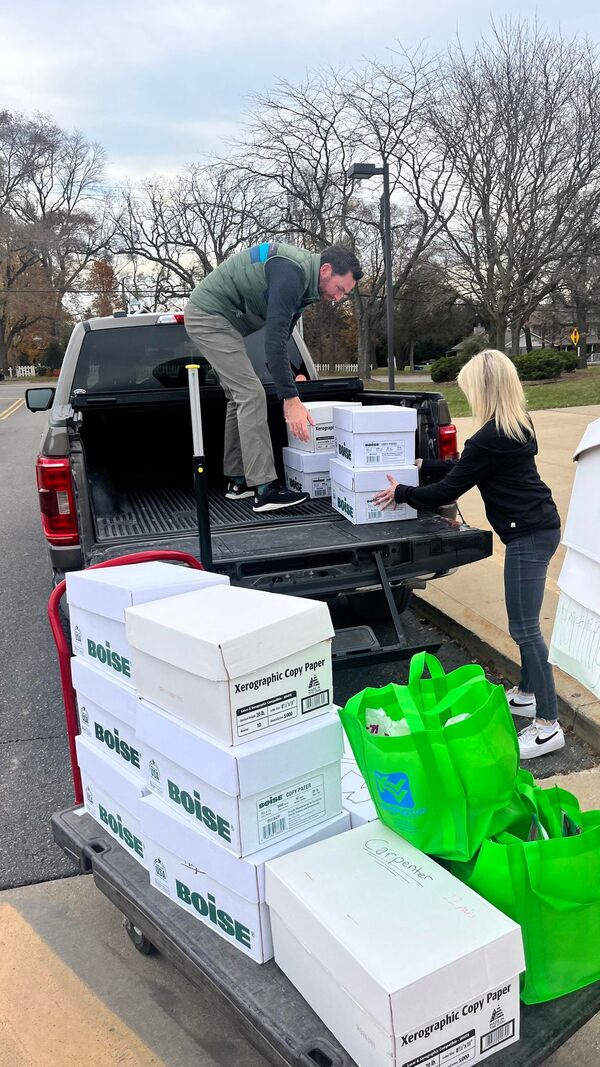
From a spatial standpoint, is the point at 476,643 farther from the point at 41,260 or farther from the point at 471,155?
the point at 41,260

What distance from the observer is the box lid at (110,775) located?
2.32 meters

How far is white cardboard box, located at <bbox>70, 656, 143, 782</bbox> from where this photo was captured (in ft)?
7.50

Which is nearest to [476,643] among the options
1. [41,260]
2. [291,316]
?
[291,316]

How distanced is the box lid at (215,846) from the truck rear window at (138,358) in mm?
3858

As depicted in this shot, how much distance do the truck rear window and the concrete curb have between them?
79.0 inches

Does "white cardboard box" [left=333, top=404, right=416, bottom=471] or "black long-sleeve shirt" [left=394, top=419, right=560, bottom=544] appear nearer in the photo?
"black long-sleeve shirt" [left=394, top=419, right=560, bottom=544]

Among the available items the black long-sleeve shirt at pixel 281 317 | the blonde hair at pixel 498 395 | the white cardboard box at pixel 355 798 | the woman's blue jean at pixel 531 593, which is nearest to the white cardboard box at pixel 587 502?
the white cardboard box at pixel 355 798

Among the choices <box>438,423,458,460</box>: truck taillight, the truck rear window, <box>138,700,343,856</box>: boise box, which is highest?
the truck rear window

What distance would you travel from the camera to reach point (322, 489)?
4.78 m

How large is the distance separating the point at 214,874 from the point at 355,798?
462mm

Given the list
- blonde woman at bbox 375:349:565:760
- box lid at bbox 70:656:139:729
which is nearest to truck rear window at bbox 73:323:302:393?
blonde woman at bbox 375:349:565:760

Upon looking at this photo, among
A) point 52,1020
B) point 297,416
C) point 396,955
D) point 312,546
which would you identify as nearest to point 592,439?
point 396,955

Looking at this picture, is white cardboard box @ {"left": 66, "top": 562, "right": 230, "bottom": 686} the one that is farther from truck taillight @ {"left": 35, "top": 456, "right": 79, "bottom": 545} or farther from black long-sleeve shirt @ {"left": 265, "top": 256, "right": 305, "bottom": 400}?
black long-sleeve shirt @ {"left": 265, "top": 256, "right": 305, "bottom": 400}

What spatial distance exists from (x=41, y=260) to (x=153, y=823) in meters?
66.3
